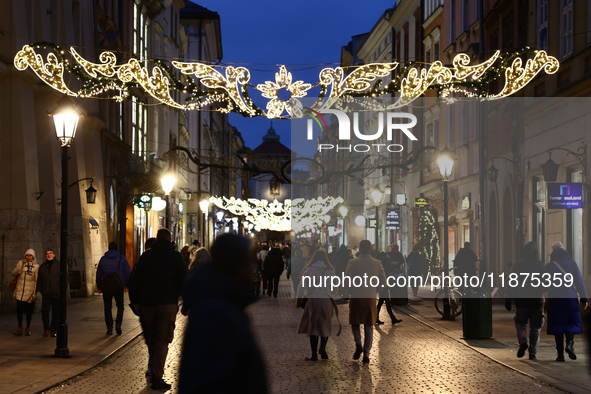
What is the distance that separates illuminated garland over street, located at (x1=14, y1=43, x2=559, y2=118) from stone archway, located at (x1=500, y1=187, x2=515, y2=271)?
1165cm

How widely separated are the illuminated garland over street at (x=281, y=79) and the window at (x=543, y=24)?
7.96 metres

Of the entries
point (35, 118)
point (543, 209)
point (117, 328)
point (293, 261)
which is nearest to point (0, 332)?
point (117, 328)

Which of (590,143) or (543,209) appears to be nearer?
(590,143)

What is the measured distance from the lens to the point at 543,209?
76.8 ft

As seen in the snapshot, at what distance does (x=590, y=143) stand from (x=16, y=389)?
13.8 m

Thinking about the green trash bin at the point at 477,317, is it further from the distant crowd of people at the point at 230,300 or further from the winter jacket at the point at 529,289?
the winter jacket at the point at 529,289

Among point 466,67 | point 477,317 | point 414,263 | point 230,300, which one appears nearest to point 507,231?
point 414,263

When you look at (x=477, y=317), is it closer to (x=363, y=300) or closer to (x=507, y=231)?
→ (x=363, y=300)

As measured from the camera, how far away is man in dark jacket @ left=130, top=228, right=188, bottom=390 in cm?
1005

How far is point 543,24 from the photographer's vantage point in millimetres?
23000

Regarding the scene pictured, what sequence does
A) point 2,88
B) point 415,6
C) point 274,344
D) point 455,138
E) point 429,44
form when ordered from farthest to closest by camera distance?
point 415,6, point 429,44, point 455,138, point 2,88, point 274,344

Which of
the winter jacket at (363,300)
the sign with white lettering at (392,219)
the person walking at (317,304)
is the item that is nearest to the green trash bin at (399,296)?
the sign with white lettering at (392,219)

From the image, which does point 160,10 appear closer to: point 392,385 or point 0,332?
point 0,332

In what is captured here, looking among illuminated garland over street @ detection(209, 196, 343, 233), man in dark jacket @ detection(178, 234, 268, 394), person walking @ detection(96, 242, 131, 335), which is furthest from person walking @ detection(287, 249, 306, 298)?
illuminated garland over street @ detection(209, 196, 343, 233)
